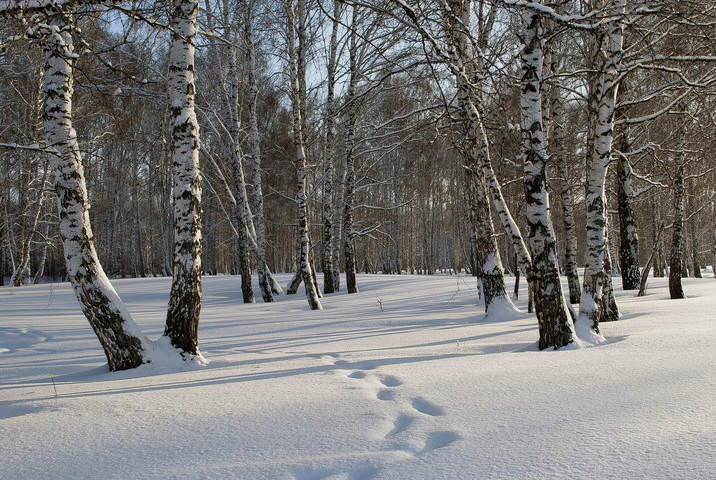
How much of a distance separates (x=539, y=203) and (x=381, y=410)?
3.06 meters

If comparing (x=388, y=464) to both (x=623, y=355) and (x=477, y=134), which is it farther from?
(x=477, y=134)

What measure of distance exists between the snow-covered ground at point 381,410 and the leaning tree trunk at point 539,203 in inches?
14.2

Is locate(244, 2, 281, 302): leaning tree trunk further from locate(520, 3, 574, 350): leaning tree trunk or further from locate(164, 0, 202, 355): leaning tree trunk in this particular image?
locate(520, 3, 574, 350): leaning tree trunk

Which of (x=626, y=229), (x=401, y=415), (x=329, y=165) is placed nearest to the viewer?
(x=401, y=415)

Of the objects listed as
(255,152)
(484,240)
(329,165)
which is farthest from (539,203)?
(329,165)

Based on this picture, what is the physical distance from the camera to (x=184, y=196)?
4.73 m

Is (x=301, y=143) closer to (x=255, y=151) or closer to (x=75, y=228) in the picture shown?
(x=255, y=151)

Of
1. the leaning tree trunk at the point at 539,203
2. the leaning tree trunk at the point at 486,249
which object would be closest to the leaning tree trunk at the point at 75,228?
the leaning tree trunk at the point at 539,203

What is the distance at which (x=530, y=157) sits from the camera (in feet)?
16.2

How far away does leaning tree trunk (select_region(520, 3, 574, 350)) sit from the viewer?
485cm

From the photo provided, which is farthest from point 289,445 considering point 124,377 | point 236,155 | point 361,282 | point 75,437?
point 361,282

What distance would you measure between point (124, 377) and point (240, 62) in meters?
13.4

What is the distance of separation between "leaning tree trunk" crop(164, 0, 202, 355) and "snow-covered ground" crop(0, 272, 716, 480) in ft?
1.63

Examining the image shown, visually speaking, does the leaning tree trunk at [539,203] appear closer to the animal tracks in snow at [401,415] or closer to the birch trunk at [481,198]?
the animal tracks in snow at [401,415]
